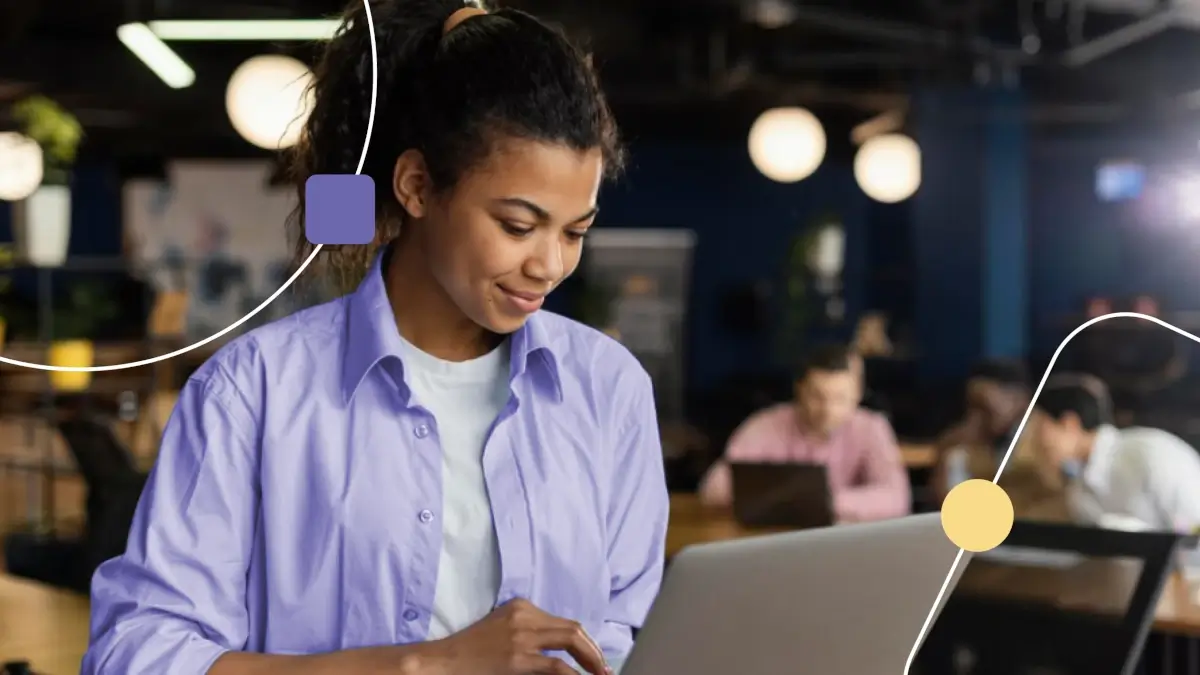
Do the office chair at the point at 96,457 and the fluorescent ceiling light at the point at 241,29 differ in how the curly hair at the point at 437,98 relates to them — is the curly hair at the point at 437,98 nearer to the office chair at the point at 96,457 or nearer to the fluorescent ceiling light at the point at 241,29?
the fluorescent ceiling light at the point at 241,29

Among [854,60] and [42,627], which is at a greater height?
[854,60]

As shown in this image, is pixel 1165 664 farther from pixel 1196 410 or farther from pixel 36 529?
pixel 1196 410

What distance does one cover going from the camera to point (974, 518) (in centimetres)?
102

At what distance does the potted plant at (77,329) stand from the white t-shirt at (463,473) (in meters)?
3.86

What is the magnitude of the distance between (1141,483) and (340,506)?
2396mm

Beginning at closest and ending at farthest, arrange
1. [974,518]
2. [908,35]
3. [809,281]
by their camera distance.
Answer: [974,518] < [908,35] < [809,281]

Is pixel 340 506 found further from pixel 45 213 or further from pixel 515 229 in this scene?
pixel 45 213

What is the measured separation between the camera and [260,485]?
1253 millimetres

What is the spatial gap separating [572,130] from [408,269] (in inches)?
8.6

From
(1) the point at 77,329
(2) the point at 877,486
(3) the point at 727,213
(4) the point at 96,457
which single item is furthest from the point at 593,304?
(2) the point at 877,486

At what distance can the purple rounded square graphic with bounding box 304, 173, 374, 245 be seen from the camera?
4.36ft

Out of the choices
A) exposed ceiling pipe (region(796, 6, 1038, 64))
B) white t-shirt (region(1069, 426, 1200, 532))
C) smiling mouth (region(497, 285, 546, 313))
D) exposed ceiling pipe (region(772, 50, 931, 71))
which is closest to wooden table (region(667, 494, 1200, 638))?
white t-shirt (region(1069, 426, 1200, 532))

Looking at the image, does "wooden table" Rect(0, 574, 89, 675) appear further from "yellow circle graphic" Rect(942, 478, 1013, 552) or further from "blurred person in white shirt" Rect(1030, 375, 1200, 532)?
"blurred person in white shirt" Rect(1030, 375, 1200, 532)

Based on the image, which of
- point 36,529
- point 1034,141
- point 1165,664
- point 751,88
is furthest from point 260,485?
point 1034,141
